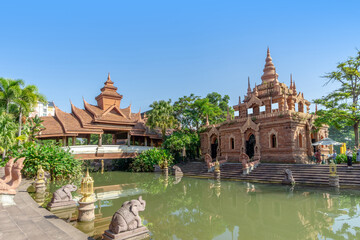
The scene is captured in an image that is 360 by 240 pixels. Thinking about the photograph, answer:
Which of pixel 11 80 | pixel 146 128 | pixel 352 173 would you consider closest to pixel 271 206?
pixel 352 173

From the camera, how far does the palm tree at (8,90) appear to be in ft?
54.8

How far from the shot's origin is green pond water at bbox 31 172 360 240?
6.00 metres

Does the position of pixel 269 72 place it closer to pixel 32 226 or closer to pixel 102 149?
pixel 102 149

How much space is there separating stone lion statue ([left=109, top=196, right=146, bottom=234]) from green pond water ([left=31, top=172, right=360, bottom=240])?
0.81 meters

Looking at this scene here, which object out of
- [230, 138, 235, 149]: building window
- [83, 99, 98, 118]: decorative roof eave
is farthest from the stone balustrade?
[230, 138, 235, 149]: building window

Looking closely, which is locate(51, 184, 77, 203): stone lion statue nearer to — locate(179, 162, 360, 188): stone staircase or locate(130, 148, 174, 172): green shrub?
locate(179, 162, 360, 188): stone staircase

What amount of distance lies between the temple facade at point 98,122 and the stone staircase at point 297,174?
906cm

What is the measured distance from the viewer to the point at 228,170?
760 inches

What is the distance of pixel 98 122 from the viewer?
23.3 meters

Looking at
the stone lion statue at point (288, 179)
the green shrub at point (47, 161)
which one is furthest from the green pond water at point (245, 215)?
the green shrub at point (47, 161)

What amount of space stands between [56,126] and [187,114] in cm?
1514

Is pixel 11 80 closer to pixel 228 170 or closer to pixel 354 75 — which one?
pixel 228 170

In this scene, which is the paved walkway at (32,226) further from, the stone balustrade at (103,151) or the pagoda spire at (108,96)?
the pagoda spire at (108,96)

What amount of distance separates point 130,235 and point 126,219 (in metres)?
0.34
